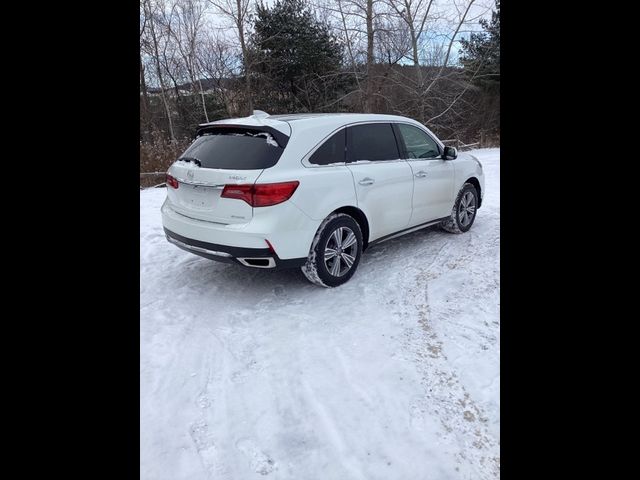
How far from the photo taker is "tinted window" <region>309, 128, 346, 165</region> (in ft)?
12.8

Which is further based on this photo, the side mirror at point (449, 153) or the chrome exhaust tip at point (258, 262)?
the side mirror at point (449, 153)

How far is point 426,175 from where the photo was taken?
16.4 ft

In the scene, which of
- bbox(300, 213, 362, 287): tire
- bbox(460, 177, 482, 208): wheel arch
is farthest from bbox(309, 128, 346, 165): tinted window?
bbox(460, 177, 482, 208): wheel arch

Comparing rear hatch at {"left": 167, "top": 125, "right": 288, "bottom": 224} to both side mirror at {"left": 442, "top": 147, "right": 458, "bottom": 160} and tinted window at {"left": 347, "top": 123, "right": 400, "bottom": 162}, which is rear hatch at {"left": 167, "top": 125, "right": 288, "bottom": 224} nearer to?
tinted window at {"left": 347, "top": 123, "right": 400, "bottom": 162}

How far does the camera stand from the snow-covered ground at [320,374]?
2.12 metres

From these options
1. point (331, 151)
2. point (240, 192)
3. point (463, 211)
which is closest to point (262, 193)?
point (240, 192)

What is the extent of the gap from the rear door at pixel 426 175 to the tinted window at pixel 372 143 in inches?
7.5

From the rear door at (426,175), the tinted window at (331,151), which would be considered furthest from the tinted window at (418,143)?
the tinted window at (331,151)

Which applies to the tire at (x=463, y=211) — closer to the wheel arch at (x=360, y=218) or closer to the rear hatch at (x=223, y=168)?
the wheel arch at (x=360, y=218)
